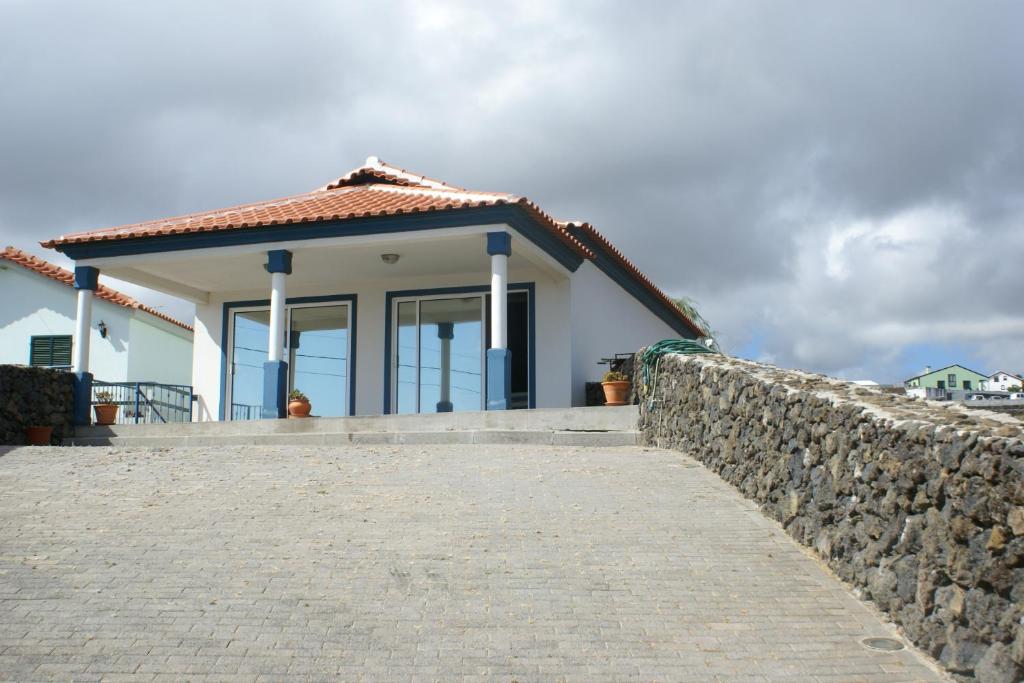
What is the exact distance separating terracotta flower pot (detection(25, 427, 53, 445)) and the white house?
275cm

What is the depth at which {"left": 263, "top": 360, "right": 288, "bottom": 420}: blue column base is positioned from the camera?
14.8 meters

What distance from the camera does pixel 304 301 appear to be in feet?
59.2

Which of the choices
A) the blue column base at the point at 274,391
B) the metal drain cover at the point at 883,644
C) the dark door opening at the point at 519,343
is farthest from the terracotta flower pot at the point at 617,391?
the metal drain cover at the point at 883,644

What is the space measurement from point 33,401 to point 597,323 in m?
9.90

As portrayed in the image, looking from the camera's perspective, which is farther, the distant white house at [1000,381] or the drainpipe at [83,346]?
the distant white house at [1000,381]

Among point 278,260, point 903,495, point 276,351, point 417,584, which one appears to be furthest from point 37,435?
point 903,495

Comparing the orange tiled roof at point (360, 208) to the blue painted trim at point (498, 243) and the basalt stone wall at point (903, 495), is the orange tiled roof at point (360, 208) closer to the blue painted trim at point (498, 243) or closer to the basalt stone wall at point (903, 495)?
the blue painted trim at point (498, 243)

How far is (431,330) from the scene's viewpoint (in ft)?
56.3

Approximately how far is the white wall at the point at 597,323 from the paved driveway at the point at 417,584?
7.05 metres

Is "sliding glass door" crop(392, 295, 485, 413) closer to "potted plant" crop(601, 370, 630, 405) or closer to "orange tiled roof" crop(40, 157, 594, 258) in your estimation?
"orange tiled roof" crop(40, 157, 594, 258)

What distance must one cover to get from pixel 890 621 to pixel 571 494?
11.1 feet

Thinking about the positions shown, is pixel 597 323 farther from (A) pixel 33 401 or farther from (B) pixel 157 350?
(B) pixel 157 350

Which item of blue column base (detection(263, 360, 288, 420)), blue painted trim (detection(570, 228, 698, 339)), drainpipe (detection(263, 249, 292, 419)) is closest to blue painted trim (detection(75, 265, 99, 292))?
drainpipe (detection(263, 249, 292, 419))

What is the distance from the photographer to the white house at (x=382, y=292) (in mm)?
14695
